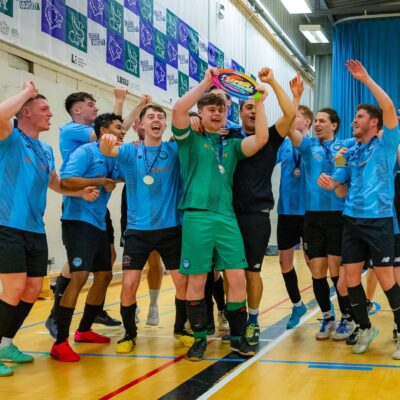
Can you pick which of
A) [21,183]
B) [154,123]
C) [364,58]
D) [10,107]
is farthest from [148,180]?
[364,58]

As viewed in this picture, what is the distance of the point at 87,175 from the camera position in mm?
5367

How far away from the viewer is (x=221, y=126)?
527 centimetres

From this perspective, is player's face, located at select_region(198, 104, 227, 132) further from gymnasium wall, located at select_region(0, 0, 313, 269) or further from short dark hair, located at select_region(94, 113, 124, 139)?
gymnasium wall, located at select_region(0, 0, 313, 269)

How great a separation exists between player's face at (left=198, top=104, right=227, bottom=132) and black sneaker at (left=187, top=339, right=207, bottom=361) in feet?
5.34

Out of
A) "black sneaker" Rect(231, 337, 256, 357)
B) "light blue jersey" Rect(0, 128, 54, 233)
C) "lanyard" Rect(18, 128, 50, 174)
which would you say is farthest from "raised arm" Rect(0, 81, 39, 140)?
"black sneaker" Rect(231, 337, 256, 357)

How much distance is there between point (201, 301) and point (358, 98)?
606 inches

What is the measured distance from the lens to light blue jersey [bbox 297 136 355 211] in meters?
5.71

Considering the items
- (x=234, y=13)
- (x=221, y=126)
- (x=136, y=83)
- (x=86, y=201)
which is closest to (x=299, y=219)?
(x=221, y=126)

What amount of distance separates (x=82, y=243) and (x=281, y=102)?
189cm

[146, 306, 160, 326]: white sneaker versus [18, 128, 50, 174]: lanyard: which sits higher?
[18, 128, 50, 174]: lanyard

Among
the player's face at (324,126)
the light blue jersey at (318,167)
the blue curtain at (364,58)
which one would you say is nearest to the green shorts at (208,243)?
the light blue jersey at (318,167)

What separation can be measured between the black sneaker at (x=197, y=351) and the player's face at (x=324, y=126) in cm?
219

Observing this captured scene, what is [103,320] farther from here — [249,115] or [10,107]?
[10,107]

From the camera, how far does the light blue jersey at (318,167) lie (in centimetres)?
571
